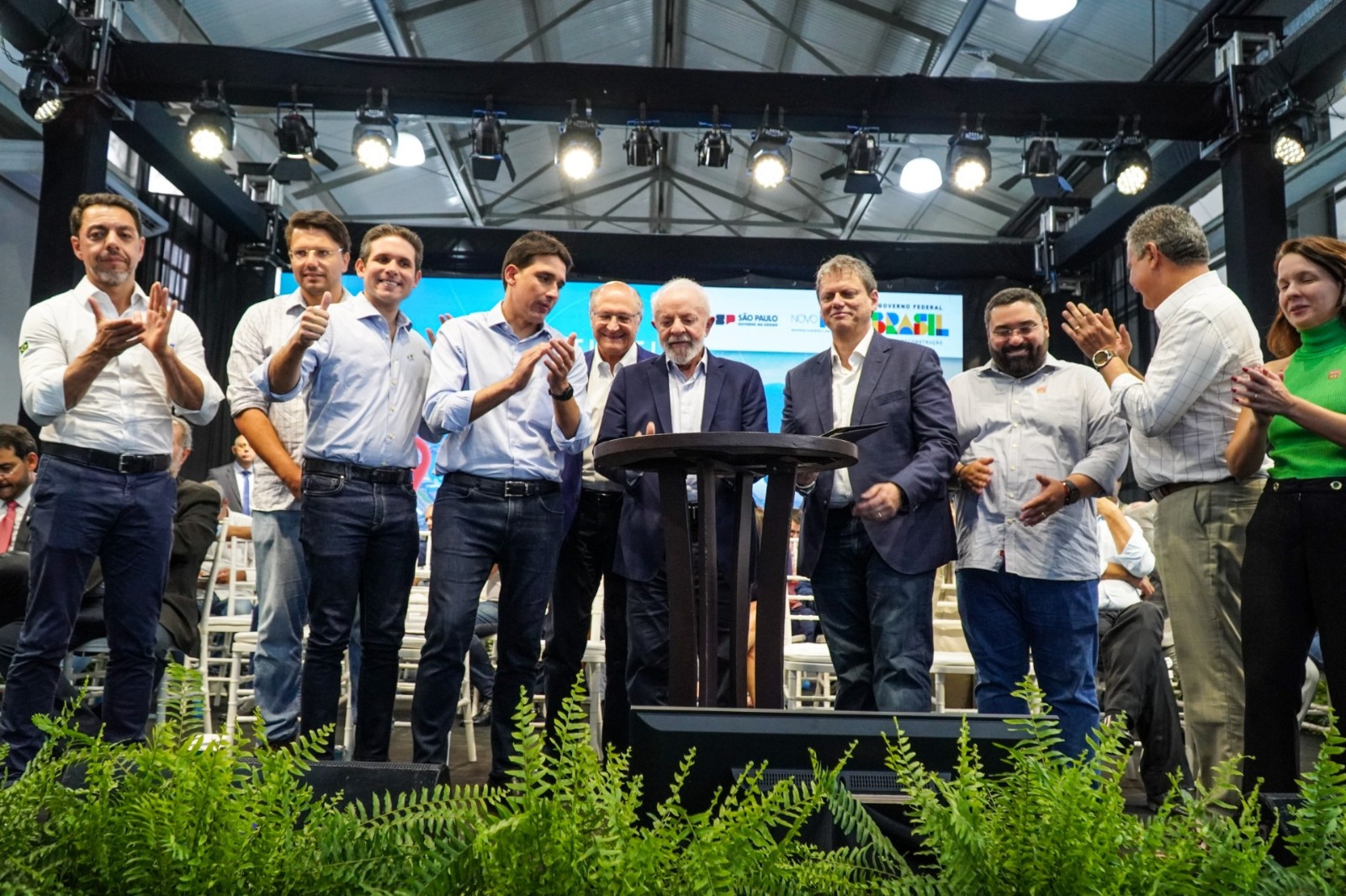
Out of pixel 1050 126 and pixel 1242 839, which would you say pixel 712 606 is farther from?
pixel 1050 126

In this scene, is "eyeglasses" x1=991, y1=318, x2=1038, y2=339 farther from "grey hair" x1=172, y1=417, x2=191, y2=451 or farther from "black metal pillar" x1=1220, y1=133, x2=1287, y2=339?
"black metal pillar" x1=1220, y1=133, x2=1287, y2=339

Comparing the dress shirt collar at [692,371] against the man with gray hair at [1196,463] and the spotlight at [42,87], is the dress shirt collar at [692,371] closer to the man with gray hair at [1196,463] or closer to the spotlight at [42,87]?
the man with gray hair at [1196,463]

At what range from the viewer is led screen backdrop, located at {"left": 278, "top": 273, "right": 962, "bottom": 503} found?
8.13 m

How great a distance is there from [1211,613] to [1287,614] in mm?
216

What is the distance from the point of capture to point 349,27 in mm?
7426

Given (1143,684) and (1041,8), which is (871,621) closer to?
(1143,684)

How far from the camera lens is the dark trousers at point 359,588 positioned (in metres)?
2.43

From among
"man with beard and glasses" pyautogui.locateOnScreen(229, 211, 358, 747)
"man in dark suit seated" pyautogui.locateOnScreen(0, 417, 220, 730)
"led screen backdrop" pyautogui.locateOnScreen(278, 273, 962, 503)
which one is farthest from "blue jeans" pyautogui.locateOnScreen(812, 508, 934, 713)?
"led screen backdrop" pyautogui.locateOnScreen(278, 273, 962, 503)

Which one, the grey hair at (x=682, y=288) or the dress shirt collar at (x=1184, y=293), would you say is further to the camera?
the grey hair at (x=682, y=288)

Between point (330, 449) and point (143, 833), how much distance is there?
5.72ft

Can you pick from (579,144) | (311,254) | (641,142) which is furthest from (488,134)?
(311,254)

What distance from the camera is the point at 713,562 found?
2.08 metres

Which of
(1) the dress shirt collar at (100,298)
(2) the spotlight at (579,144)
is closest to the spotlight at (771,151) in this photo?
(2) the spotlight at (579,144)

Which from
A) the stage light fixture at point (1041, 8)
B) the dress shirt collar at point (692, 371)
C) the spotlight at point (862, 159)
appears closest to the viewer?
the dress shirt collar at point (692, 371)
